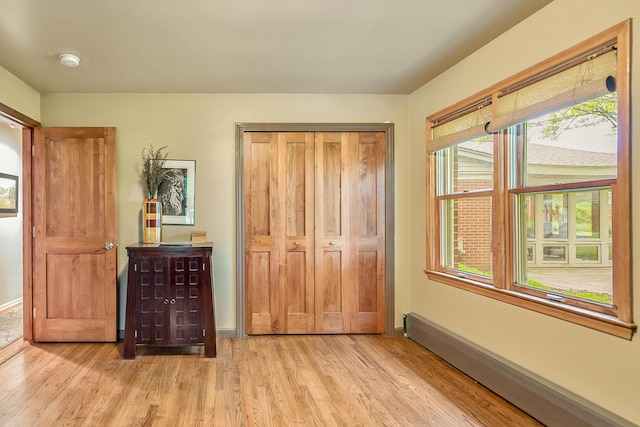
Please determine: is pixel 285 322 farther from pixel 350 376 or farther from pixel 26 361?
pixel 26 361

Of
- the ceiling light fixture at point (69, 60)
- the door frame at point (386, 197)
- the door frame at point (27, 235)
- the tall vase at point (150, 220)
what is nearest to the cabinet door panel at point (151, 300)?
the tall vase at point (150, 220)

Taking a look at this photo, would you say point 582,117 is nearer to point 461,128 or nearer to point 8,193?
point 461,128

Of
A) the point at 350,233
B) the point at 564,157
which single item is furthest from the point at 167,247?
the point at 564,157

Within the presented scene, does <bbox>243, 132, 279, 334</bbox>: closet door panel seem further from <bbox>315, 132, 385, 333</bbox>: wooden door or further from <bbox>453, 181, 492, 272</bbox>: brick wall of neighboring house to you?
<bbox>453, 181, 492, 272</bbox>: brick wall of neighboring house

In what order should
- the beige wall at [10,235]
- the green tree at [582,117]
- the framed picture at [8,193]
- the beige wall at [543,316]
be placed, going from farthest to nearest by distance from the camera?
the beige wall at [10,235]
the framed picture at [8,193]
the green tree at [582,117]
the beige wall at [543,316]

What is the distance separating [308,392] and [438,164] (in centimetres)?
232

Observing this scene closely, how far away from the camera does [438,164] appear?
12.2ft

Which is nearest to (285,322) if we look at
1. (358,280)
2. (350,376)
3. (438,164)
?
(358,280)

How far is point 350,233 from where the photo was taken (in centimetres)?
411

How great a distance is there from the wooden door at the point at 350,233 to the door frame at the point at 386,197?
5 cm

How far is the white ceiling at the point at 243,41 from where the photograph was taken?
2350mm

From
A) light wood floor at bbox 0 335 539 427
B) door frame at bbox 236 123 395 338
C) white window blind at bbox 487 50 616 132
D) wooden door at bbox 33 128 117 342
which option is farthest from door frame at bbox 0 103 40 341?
white window blind at bbox 487 50 616 132

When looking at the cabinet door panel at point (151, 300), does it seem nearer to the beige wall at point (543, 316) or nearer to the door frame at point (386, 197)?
the door frame at point (386, 197)

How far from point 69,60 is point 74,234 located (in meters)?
1.67
